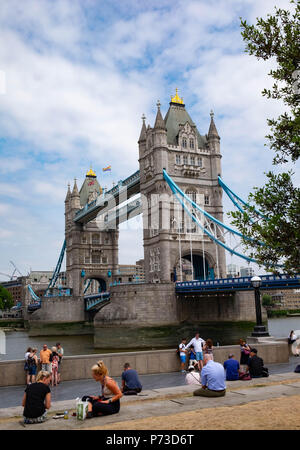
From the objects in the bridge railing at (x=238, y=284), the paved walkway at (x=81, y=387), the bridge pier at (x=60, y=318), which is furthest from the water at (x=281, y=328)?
the paved walkway at (x=81, y=387)

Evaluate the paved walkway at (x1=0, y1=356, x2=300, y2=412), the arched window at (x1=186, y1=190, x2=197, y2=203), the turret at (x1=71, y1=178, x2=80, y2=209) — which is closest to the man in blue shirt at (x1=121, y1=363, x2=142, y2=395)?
the paved walkway at (x1=0, y1=356, x2=300, y2=412)

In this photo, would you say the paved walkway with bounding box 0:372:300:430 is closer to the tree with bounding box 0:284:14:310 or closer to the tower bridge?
the tower bridge

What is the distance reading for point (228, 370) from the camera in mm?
11328

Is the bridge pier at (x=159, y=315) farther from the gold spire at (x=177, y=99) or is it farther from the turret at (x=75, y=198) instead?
the turret at (x=75, y=198)

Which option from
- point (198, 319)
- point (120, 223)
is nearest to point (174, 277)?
point (198, 319)

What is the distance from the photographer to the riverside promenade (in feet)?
22.5

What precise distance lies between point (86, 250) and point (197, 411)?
229 ft

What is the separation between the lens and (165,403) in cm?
866

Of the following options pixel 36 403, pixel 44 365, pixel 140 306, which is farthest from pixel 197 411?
pixel 140 306

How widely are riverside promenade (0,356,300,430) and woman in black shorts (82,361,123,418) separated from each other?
0.13m

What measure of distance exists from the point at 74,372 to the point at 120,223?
2437 inches
